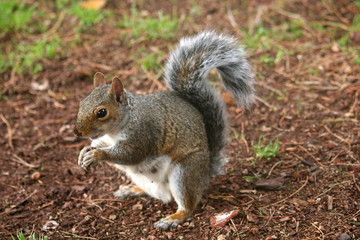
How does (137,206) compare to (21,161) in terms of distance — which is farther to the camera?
(21,161)

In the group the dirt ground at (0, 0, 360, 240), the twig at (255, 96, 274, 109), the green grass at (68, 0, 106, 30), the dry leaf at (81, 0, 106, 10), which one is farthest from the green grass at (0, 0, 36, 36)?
the twig at (255, 96, 274, 109)

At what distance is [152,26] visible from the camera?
389cm

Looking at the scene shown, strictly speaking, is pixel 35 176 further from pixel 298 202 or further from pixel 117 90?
pixel 298 202

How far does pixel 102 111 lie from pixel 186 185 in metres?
0.61

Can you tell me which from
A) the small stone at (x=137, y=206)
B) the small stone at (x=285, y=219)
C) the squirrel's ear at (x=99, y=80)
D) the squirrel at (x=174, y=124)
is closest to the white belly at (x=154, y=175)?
the squirrel at (x=174, y=124)

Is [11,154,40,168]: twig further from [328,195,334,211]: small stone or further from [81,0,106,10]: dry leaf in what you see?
[81,0,106,10]: dry leaf

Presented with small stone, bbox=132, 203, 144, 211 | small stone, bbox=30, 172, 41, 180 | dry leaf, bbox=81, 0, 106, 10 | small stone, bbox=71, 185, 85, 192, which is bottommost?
small stone, bbox=132, 203, 144, 211

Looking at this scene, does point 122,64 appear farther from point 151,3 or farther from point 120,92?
point 120,92

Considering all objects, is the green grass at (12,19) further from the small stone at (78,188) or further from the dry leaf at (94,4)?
the small stone at (78,188)

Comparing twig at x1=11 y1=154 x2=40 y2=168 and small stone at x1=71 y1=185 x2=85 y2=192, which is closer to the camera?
small stone at x1=71 y1=185 x2=85 y2=192

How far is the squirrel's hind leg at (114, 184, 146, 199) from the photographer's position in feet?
8.25

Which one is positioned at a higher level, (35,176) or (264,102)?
(264,102)

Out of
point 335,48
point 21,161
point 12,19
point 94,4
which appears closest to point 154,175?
point 21,161

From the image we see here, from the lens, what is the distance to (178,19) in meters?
4.07
